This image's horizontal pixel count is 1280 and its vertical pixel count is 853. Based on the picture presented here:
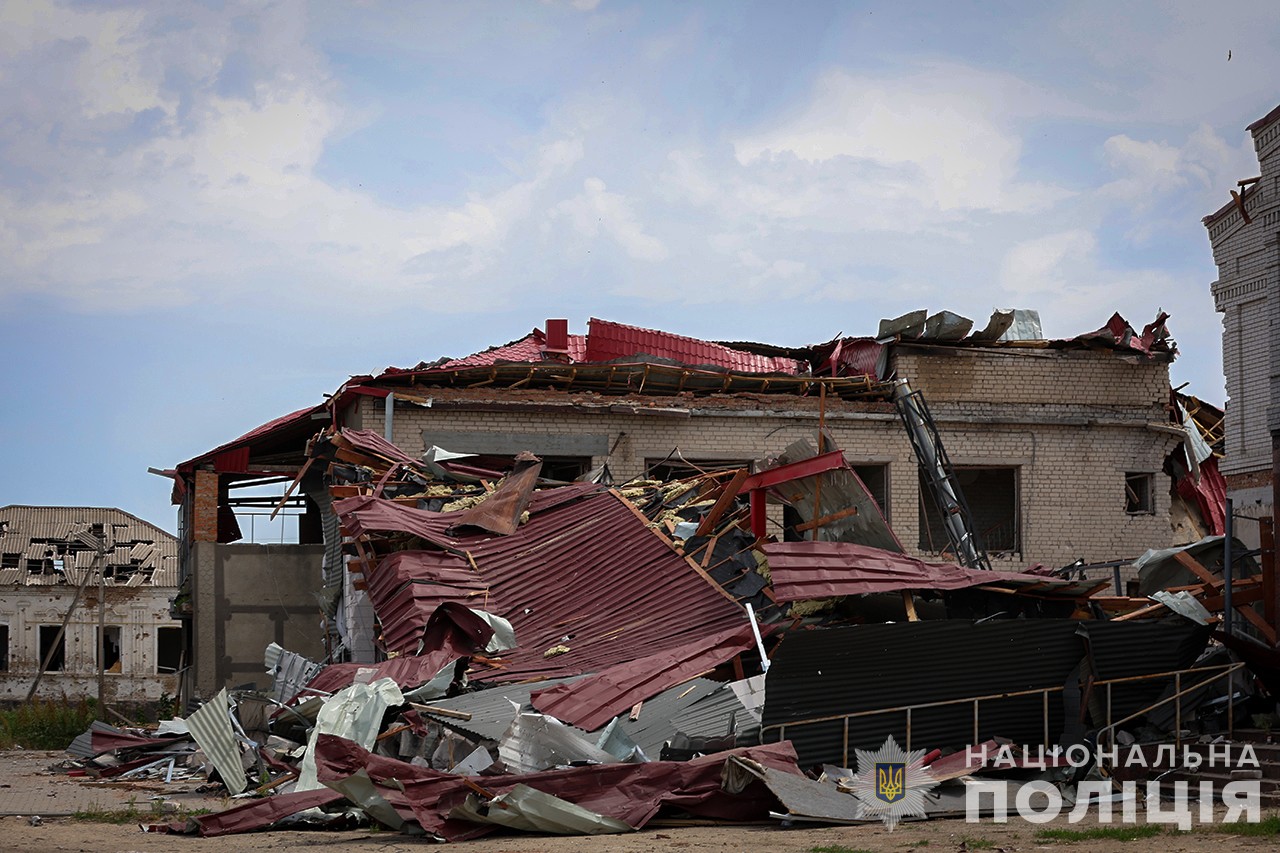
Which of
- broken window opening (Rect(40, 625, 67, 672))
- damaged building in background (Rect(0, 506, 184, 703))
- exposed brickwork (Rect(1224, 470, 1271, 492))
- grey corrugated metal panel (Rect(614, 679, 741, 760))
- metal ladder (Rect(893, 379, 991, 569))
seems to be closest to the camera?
grey corrugated metal panel (Rect(614, 679, 741, 760))

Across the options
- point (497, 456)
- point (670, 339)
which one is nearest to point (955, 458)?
point (670, 339)

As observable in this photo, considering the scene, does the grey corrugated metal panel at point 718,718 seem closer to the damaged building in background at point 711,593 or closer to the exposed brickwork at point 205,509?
the damaged building in background at point 711,593

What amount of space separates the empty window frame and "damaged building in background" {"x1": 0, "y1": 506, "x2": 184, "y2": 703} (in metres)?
31.4

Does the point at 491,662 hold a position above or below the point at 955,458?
below

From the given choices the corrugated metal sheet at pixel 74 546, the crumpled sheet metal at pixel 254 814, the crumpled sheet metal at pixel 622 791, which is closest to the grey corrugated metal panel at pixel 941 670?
the crumpled sheet metal at pixel 622 791

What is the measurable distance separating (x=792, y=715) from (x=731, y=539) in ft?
13.2

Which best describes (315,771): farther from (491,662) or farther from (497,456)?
(497,456)

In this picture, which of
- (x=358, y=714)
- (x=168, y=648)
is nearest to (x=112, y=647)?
(x=168, y=648)

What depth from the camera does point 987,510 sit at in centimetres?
2844

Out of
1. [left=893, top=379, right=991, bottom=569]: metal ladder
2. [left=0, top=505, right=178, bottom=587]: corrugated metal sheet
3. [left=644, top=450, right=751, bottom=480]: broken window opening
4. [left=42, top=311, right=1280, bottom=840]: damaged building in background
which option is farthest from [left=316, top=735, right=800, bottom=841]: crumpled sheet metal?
[left=0, top=505, right=178, bottom=587]: corrugated metal sheet

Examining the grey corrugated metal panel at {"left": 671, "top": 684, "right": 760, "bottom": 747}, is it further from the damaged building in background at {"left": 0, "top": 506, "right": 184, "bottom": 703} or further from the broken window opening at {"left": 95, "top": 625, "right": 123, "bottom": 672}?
the broken window opening at {"left": 95, "top": 625, "right": 123, "bottom": 672}

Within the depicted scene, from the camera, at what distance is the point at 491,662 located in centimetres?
1523

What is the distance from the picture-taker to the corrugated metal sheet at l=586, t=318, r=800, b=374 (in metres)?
27.0

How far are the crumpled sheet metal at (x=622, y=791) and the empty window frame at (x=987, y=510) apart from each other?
1506 cm
